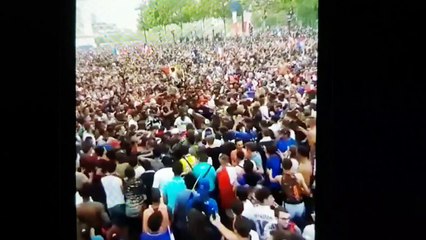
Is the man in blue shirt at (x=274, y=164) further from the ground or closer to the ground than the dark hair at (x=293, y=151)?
closer to the ground

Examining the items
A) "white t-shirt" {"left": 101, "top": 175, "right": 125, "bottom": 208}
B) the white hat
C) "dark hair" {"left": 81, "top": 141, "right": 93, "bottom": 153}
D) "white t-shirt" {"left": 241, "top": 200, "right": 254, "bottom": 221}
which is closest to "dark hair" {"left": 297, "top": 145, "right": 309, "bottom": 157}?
"white t-shirt" {"left": 241, "top": 200, "right": 254, "bottom": 221}

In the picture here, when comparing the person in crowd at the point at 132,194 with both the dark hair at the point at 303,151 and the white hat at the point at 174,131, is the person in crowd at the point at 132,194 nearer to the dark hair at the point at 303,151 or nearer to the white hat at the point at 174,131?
the white hat at the point at 174,131

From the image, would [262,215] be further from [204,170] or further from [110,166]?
[110,166]

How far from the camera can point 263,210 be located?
8.19 ft

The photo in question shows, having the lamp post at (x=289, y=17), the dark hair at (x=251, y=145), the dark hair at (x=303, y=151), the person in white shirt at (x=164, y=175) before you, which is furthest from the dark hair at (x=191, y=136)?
the lamp post at (x=289, y=17)

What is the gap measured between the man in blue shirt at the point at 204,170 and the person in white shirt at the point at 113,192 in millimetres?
303

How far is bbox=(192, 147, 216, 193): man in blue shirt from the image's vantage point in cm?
251

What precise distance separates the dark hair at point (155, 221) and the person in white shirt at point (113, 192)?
4.1 inches

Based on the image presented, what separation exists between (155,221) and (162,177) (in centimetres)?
17

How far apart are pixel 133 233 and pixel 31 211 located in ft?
1.37

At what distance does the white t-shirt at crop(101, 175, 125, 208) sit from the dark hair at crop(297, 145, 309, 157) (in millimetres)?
713

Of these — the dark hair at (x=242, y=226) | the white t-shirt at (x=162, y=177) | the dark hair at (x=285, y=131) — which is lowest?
the dark hair at (x=242, y=226)

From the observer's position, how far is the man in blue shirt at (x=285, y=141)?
250cm

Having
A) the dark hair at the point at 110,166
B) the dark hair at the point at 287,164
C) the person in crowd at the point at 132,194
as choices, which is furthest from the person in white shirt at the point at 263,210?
the dark hair at the point at 110,166
